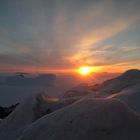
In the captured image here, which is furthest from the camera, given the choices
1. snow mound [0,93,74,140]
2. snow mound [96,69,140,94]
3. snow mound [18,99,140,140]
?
snow mound [96,69,140,94]

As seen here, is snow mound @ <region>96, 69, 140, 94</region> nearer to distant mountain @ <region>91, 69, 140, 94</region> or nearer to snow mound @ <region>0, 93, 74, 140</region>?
distant mountain @ <region>91, 69, 140, 94</region>

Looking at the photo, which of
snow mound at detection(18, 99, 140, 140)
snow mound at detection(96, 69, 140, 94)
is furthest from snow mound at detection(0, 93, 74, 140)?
snow mound at detection(96, 69, 140, 94)

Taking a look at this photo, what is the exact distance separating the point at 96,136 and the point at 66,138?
3.86 ft

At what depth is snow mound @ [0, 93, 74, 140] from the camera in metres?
15.2

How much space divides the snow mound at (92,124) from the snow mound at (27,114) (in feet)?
16.5

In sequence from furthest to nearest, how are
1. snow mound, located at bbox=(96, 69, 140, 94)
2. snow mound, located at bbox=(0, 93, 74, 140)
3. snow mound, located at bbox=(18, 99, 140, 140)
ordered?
snow mound, located at bbox=(96, 69, 140, 94)
snow mound, located at bbox=(0, 93, 74, 140)
snow mound, located at bbox=(18, 99, 140, 140)

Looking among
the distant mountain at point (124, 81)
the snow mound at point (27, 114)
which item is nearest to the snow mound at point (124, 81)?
the distant mountain at point (124, 81)

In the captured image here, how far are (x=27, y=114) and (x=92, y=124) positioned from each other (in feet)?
29.1

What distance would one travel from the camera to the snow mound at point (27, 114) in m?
15.2

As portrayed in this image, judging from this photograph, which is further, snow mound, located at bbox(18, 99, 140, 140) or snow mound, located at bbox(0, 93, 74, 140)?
snow mound, located at bbox(0, 93, 74, 140)

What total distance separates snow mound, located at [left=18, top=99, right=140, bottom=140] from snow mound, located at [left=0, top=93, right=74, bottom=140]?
504 centimetres

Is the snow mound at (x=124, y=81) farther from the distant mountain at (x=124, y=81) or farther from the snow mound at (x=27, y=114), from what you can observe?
the snow mound at (x=27, y=114)

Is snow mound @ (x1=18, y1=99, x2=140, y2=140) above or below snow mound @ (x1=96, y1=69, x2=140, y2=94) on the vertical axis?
below

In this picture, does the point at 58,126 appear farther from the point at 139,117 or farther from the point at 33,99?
the point at 33,99
